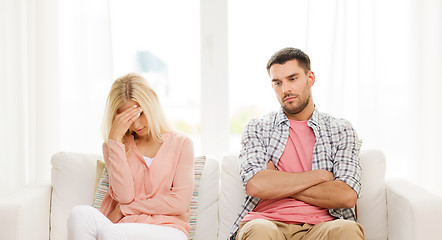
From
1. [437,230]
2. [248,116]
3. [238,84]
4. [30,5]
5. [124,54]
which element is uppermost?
[30,5]

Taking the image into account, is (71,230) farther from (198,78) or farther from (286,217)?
(198,78)

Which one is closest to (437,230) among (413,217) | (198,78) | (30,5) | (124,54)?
(413,217)

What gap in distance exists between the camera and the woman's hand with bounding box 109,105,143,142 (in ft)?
7.45

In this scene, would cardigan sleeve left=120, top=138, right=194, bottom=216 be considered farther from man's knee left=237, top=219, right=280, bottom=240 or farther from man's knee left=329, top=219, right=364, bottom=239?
man's knee left=329, top=219, right=364, bottom=239

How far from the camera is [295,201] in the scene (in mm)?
2195

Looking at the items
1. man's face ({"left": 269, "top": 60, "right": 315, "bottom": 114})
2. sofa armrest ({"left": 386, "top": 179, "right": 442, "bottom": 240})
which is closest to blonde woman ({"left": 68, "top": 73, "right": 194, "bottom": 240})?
man's face ({"left": 269, "top": 60, "right": 315, "bottom": 114})

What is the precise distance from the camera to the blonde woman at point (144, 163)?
2.21 m

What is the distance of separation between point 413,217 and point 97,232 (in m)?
1.35

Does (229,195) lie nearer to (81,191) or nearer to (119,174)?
(119,174)

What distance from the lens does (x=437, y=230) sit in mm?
2072

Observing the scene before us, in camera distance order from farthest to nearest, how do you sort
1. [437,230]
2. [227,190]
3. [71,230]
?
[227,190] < [437,230] < [71,230]

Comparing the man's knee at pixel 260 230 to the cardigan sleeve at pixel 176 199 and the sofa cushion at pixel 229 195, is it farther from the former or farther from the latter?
the sofa cushion at pixel 229 195

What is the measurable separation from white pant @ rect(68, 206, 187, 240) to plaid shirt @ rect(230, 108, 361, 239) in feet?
1.39

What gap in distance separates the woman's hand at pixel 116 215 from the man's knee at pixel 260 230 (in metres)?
0.62
